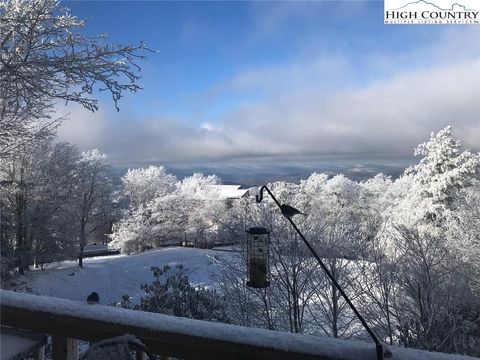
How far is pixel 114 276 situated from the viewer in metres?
19.0

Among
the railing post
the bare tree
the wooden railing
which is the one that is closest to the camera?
the wooden railing

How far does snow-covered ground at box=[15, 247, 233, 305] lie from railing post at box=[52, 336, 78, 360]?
43.8 feet

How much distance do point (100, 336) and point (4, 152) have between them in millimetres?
6376

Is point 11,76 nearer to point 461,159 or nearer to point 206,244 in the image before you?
point 461,159

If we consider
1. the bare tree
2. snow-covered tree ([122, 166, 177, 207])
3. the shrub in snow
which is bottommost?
the shrub in snow

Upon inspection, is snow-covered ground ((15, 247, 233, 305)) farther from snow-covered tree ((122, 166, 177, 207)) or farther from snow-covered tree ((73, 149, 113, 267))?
snow-covered tree ((122, 166, 177, 207))

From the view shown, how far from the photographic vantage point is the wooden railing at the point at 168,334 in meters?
1.38

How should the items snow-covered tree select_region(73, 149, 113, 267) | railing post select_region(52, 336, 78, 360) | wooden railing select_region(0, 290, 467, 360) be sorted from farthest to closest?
snow-covered tree select_region(73, 149, 113, 267) → railing post select_region(52, 336, 78, 360) → wooden railing select_region(0, 290, 467, 360)

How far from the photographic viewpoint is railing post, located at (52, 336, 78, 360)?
5.70 feet

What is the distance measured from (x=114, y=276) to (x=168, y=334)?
19030mm

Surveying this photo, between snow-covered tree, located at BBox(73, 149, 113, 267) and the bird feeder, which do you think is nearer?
the bird feeder

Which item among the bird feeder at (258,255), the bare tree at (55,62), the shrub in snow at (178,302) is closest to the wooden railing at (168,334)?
the bird feeder at (258,255)

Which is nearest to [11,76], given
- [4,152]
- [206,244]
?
[4,152]

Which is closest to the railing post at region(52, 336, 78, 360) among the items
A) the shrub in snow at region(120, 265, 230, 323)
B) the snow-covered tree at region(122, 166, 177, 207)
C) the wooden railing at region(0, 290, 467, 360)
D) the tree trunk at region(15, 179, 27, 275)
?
the wooden railing at region(0, 290, 467, 360)
